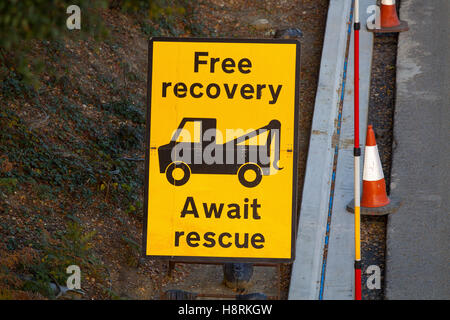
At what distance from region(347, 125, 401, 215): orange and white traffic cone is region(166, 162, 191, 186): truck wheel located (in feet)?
8.67

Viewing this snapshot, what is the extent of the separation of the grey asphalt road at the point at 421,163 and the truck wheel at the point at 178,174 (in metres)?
2.20

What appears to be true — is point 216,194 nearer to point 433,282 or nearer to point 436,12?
point 433,282

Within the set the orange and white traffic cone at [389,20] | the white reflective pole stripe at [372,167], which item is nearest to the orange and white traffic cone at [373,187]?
the white reflective pole stripe at [372,167]

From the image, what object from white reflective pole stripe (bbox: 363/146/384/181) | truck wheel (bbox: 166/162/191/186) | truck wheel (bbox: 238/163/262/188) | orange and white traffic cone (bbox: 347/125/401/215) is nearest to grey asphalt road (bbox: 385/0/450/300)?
orange and white traffic cone (bbox: 347/125/401/215)

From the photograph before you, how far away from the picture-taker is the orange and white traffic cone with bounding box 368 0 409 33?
11938 mm

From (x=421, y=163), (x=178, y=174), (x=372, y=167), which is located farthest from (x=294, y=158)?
(x=421, y=163)

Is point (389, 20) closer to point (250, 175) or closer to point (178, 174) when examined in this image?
point (250, 175)

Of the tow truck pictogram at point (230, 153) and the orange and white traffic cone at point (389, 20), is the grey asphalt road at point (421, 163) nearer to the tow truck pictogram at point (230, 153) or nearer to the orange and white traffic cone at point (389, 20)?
the orange and white traffic cone at point (389, 20)

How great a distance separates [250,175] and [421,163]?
3.57 meters

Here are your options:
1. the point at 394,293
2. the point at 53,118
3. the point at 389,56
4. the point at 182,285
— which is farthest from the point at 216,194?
the point at 389,56

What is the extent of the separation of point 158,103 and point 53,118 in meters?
3.02

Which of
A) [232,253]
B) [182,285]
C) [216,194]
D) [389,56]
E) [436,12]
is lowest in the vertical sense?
[182,285]

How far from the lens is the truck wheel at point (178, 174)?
20.3 feet

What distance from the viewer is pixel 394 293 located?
7098mm
